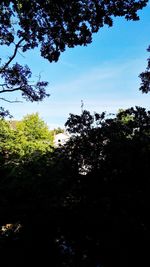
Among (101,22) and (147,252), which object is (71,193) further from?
(101,22)

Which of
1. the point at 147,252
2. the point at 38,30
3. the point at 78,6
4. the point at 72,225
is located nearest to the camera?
the point at 147,252

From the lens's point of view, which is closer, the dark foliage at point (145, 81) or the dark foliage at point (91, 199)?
the dark foliage at point (91, 199)

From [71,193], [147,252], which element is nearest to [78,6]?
[71,193]

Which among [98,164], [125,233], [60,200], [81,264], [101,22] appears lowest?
[81,264]

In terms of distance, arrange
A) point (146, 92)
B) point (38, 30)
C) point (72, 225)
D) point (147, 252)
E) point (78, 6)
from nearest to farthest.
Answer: point (147, 252)
point (72, 225)
point (78, 6)
point (38, 30)
point (146, 92)

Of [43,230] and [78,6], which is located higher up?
[78,6]

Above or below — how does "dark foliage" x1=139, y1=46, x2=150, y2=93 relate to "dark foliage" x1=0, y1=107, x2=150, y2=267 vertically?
above

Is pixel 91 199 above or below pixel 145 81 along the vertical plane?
below

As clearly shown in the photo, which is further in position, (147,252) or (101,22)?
(101,22)

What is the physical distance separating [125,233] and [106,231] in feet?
1.22

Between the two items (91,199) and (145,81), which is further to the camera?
(145,81)

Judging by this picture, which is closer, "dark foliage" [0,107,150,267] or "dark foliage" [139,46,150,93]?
"dark foliage" [0,107,150,267]

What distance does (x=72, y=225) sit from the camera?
19.4ft

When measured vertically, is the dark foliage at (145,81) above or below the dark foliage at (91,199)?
above
